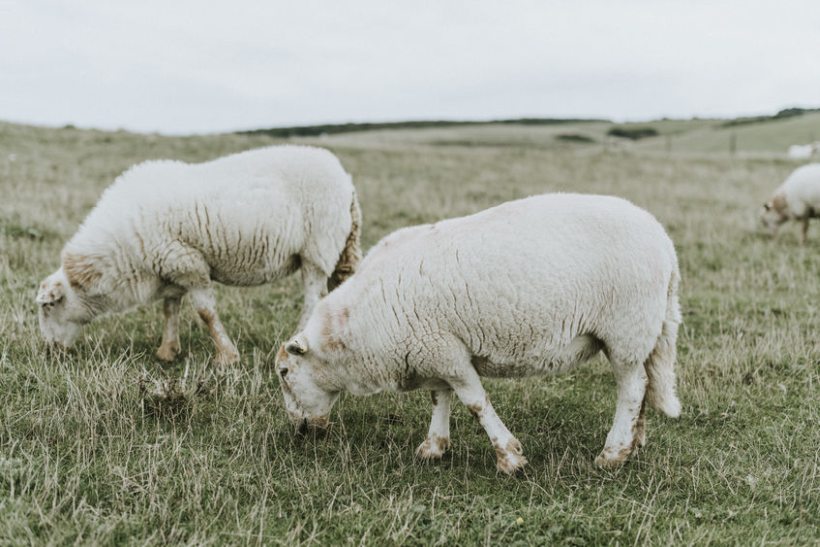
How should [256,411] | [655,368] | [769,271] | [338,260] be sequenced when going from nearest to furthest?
[655,368], [256,411], [338,260], [769,271]

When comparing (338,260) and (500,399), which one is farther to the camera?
(338,260)

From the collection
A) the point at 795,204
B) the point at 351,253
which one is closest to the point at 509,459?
the point at 351,253

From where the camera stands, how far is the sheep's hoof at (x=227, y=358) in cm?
623

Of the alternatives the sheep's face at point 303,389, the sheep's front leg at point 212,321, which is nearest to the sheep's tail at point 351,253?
the sheep's front leg at point 212,321

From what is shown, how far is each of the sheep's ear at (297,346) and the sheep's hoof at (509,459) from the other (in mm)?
1459

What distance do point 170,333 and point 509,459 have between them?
12.4 ft

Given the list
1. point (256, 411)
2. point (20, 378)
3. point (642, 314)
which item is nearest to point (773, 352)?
point (642, 314)

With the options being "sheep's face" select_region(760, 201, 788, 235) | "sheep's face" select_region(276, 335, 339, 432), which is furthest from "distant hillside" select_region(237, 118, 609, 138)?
"sheep's face" select_region(276, 335, 339, 432)

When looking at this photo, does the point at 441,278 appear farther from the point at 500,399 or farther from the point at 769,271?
the point at 769,271

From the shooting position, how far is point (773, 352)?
6.32 m

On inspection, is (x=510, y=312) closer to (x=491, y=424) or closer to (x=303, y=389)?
(x=491, y=424)

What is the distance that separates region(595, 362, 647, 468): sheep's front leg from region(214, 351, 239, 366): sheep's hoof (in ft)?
11.1

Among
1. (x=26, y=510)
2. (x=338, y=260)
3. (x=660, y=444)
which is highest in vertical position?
(x=338, y=260)

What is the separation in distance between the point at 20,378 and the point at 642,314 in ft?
15.8
